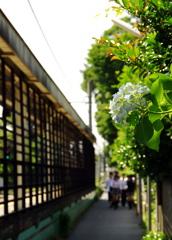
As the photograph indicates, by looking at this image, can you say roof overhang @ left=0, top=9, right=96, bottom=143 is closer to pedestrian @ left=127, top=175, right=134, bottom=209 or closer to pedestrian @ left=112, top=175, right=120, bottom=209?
pedestrian @ left=127, top=175, right=134, bottom=209

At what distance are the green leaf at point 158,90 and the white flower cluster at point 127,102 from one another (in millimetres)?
161

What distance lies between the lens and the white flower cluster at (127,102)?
243cm

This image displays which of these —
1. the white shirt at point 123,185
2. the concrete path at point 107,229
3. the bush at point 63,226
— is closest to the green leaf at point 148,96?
Answer: the concrete path at point 107,229

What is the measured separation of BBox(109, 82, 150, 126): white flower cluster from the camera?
2434 millimetres

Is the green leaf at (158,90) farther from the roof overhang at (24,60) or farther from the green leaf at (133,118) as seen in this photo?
the roof overhang at (24,60)

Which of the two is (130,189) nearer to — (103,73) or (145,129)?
(103,73)

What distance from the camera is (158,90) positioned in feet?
7.41

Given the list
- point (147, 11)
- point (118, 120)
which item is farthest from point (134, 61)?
point (118, 120)

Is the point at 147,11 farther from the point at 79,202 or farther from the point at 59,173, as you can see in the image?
the point at 79,202

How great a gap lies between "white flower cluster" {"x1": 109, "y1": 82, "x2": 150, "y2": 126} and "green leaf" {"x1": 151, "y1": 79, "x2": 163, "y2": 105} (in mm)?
161

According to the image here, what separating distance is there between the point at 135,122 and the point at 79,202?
16270mm

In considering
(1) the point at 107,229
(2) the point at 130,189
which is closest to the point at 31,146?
(1) the point at 107,229

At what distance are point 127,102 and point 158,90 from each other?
0.81 feet

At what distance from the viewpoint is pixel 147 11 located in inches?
170
